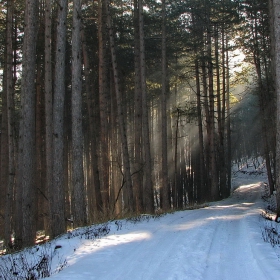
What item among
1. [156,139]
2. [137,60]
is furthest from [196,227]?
[156,139]

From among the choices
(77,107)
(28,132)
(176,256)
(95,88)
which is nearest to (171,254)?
(176,256)

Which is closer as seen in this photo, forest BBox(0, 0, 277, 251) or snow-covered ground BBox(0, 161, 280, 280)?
snow-covered ground BBox(0, 161, 280, 280)

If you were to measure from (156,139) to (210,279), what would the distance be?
3536cm

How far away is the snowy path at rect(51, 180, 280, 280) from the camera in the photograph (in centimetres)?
433

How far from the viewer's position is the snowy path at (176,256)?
4332 mm

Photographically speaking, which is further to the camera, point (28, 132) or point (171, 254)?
point (28, 132)

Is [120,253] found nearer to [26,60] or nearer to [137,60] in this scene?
[26,60]

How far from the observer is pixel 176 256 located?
517 cm

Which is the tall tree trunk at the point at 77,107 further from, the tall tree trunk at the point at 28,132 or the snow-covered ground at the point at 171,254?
the snow-covered ground at the point at 171,254

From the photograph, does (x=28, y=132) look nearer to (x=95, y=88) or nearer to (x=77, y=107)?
(x=77, y=107)

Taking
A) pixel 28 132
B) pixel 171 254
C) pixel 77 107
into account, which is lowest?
pixel 171 254

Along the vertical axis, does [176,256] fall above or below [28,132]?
below

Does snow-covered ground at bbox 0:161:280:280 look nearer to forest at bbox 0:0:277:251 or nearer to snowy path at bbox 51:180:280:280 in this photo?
snowy path at bbox 51:180:280:280

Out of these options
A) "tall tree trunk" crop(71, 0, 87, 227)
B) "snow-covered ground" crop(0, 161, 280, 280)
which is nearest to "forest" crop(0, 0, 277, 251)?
"tall tree trunk" crop(71, 0, 87, 227)
